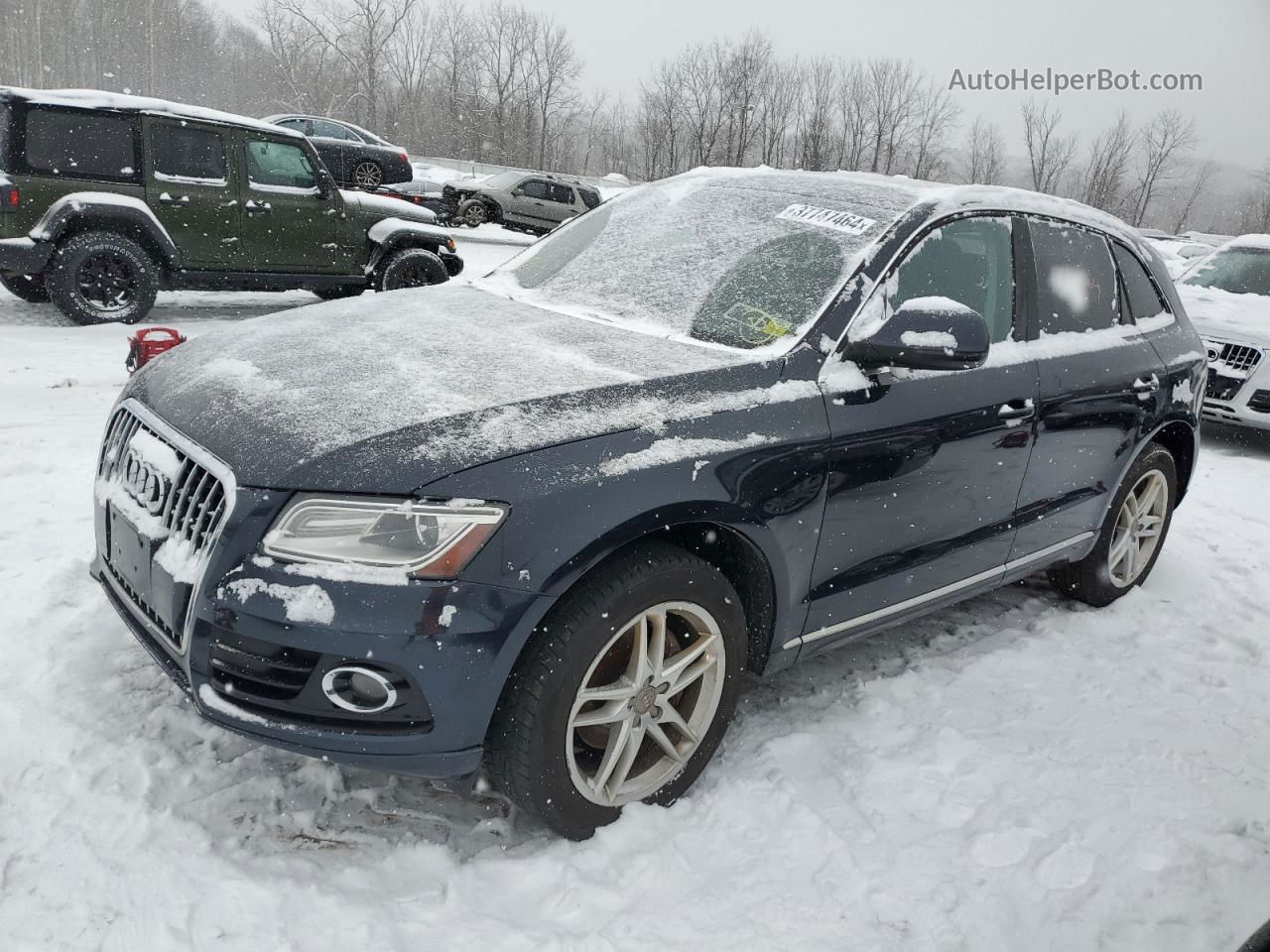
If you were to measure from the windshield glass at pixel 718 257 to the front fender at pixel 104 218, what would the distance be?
224 inches

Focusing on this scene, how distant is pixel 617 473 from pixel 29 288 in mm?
8377

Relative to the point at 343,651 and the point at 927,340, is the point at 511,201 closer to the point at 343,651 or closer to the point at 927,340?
the point at 927,340

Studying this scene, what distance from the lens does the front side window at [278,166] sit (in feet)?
28.5

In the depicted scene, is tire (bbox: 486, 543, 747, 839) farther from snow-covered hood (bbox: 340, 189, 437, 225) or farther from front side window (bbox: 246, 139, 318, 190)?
snow-covered hood (bbox: 340, 189, 437, 225)

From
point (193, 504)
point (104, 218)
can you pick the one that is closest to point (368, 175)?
point (104, 218)

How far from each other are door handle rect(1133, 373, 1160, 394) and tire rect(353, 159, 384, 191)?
18.5m

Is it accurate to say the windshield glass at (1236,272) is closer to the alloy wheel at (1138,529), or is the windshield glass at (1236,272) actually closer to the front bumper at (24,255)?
the alloy wheel at (1138,529)

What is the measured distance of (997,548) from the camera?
11.5 ft

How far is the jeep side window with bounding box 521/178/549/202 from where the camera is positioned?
74.1ft

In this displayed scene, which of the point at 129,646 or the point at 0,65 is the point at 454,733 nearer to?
the point at 129,646

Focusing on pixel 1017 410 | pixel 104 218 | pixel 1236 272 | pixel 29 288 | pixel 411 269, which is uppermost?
pixel 1236 272

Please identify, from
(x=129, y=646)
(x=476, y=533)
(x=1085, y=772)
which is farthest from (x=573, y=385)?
(x=1085, y=772)

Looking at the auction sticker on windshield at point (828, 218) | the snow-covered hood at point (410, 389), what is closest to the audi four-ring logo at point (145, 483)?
the snow-covered hood at point (410, 389)

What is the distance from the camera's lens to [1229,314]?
28.1 ft
